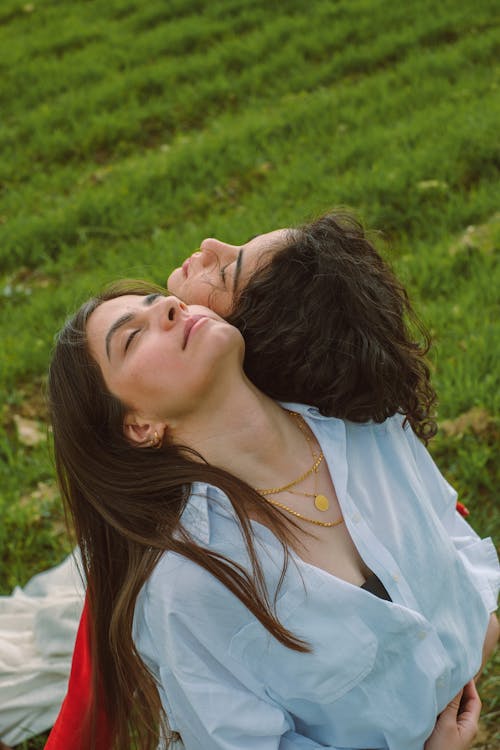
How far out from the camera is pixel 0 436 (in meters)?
3.90

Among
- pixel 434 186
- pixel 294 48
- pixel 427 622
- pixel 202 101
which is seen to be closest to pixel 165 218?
pixel 434 186

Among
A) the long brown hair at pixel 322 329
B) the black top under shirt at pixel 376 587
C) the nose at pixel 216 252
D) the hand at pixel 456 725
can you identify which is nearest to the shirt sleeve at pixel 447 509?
the long brown hair at pixel 322 329

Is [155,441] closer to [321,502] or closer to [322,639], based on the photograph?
[321,502]

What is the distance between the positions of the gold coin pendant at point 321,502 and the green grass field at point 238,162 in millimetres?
797

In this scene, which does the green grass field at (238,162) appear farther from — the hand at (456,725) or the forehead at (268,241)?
the hand at (456,725)

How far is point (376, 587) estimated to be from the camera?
6.32 feet

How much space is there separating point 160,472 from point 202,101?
20.6 feet

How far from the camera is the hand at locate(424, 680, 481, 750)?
1.98 metres

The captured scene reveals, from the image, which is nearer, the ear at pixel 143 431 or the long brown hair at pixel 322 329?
the ear at pixel 143 431

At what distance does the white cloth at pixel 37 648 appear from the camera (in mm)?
2854

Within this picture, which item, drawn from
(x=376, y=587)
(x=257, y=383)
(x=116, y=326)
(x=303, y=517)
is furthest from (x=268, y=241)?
(x=376, y=587)

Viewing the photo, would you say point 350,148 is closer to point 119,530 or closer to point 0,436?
point 0,436

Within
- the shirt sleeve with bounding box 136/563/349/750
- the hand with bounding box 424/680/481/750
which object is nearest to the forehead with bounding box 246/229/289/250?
the shirt sleeve with bounding box 136/563/349/750

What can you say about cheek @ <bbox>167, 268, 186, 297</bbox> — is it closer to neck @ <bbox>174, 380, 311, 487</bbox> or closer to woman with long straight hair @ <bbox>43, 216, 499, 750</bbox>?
woman with long straight hair @ <bbox>43, 216, 499, 750</bbox>
